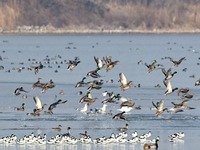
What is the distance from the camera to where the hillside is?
13075cm

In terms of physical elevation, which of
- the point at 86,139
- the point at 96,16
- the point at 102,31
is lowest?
the point at 86,139

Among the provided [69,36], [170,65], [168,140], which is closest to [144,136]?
[168,140]

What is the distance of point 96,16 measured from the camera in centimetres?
13075

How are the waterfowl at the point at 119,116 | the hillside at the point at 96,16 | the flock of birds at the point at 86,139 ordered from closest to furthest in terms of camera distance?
the flock of birds at the point at 86,139 → the waterfowl at the point at 119,116 → the hillside at the point at 96,16

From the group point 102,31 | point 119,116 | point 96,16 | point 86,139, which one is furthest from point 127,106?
point 102,31

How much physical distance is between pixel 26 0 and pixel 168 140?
110208 millimetres

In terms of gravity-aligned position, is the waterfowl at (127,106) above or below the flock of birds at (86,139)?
above

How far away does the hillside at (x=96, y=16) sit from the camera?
131 metres

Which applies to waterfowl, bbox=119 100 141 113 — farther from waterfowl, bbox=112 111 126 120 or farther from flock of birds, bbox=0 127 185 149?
flock of birds, bbox=0 127 185 149

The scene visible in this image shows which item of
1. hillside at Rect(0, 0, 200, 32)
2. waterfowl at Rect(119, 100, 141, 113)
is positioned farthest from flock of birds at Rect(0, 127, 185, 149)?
hillside at Rect(0, 0, 200, 32)

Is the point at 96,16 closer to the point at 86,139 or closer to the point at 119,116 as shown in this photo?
the point at 119,116

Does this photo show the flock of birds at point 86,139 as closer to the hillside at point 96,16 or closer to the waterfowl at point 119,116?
the waterfowl at point 119,116

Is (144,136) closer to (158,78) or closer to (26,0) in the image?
(158,78)

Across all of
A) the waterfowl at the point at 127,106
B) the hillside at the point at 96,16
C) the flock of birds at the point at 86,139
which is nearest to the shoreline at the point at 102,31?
the hillside at the point at 96,16
